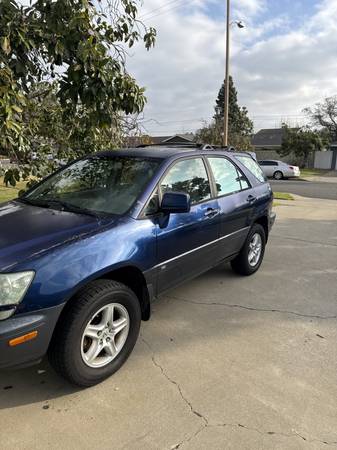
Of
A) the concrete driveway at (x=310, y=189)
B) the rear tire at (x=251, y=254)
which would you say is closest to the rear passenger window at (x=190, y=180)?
the rear tire at (x=251, y=254)

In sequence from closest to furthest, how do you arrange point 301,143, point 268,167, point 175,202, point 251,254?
point 175,202, point 251,254, point 268,167, point 301,143

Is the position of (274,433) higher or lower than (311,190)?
lower

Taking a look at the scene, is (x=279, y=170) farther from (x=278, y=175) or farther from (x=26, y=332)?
(x=26, y=332)

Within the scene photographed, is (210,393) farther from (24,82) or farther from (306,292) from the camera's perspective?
(24,82)

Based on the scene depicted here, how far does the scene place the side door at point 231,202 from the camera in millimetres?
4238

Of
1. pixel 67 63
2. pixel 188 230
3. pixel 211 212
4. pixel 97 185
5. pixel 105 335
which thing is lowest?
pixel 105 335

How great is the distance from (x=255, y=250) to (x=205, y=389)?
8.99 ft

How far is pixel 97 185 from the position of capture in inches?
141

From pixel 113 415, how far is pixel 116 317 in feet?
2.26

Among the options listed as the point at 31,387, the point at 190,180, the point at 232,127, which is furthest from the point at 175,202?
the point at 232,127

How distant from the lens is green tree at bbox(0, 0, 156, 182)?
363 cm

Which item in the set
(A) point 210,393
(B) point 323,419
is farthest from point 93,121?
(B) point 323,419

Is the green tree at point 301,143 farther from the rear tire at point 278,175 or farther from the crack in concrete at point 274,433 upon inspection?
the crack in concrete at point 274,433

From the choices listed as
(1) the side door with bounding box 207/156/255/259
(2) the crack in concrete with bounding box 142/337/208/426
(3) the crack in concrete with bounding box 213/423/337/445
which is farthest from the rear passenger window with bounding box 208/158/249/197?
(3) the crack in concrete with bounding box 213/423/337/445
